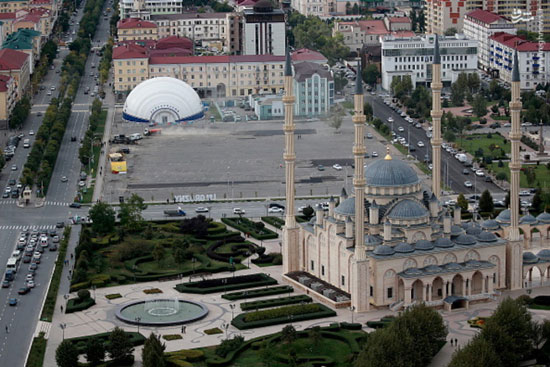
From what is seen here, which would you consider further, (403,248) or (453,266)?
(453,266)

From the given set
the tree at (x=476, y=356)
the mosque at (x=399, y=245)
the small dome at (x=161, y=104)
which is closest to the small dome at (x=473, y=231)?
the mosque at (x=399, y=245)

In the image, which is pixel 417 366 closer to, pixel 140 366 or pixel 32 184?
pixel 140 366

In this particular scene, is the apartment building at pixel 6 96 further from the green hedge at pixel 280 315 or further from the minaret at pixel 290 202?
the green hedge at pixel 280 315

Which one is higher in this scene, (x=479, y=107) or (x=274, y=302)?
(x=479, y=107)

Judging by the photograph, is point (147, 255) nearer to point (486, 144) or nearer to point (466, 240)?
point (466, 240)

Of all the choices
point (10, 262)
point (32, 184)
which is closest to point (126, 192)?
point (32, 184)

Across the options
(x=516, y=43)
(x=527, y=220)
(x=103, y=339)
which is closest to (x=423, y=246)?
(x=527, y=220)

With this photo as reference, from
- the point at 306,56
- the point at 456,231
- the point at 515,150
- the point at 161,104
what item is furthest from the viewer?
the point at 306,56
